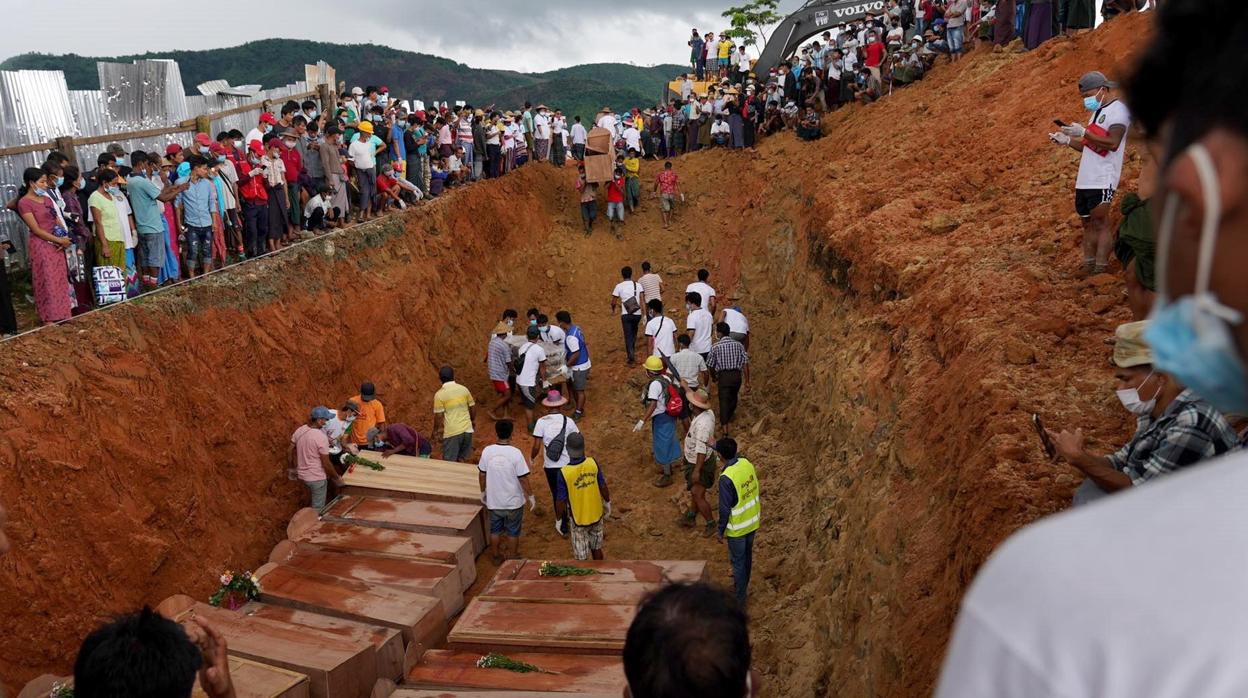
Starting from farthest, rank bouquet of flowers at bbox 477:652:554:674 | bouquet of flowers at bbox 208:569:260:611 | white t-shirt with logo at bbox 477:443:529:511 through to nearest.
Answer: white t-shirt with logo at bbox 477:443:529:511
bouquet of flowers at bbox 208:569:260:611
bouquet of flowers at bbox 477:652:554:674

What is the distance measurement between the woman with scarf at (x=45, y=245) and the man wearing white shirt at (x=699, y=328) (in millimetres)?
8876

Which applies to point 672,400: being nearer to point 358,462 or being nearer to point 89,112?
point 358,462

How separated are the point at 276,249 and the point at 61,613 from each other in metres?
7.32

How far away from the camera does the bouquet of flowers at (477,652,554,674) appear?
789 cm

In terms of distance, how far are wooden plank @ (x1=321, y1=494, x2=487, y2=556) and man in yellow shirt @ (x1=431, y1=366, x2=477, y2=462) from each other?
81.0 inches

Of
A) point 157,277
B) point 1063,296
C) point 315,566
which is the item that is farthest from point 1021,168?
point 157,277

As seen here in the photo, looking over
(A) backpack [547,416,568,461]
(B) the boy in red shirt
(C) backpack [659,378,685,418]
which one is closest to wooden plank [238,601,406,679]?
(A) backpack [547,416,568,461]

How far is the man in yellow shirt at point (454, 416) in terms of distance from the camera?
13.9 m

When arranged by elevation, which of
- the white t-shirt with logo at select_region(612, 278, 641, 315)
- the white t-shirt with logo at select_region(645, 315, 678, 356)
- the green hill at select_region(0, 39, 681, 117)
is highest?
the green hill at select_region(0, 39, 681, 117)

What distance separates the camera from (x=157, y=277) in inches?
488

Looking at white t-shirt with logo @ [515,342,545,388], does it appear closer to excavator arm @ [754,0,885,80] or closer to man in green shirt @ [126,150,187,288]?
man in green shirt @ [126,150,187,288]

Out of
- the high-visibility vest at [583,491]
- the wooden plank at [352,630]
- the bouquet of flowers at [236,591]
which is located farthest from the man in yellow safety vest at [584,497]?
the bouquet of flowers at [236,591]

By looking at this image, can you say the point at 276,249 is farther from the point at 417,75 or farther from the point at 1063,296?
the point at 417,75

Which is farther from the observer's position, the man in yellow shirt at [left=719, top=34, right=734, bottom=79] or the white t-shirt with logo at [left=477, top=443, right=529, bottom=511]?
the man in yellow shirt at [left=719, top=34, right=734, bottom=79]
